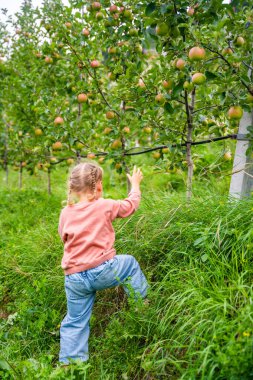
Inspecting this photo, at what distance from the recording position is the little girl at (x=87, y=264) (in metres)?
2.47

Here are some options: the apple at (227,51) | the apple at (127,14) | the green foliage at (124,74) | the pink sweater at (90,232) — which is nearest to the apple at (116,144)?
the green foliage at (124,74)

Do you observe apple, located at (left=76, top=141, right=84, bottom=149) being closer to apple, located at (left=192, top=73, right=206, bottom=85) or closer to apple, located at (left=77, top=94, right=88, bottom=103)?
apple, located at (left=77, top=94, right=88, bottom=103)

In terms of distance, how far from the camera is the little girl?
247 cm

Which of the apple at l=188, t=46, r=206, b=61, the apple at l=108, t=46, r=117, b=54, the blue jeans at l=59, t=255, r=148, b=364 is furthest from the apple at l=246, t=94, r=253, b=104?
the apple at l=108, t=46, r=117, b=54

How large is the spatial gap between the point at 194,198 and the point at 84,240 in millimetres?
1026

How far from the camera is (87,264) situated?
2467mm

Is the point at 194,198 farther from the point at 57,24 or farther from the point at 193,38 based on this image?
the point at 57,24

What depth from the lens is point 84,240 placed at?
2.50 meters

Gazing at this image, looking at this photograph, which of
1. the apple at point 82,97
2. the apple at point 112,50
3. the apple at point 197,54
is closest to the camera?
the apple at point 197,54

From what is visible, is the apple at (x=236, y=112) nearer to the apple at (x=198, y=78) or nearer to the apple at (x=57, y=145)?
the apple at (x=198, y=78)

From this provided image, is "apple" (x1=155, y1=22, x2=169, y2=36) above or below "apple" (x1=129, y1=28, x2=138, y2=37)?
below

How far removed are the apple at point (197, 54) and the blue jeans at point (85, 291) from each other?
1216 mm

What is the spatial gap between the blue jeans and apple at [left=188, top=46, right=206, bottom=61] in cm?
122

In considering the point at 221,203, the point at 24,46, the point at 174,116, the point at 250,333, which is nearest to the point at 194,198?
the point at 221,203
